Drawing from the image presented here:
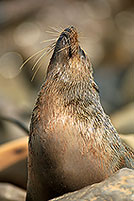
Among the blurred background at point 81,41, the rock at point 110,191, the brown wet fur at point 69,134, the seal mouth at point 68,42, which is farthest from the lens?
the blurred background at point 81,41

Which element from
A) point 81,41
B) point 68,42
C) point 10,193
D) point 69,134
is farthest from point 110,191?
point 81,41

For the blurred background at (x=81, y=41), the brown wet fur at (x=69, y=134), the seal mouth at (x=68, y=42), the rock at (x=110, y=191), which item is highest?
the blurred background at (x=81, y=41)

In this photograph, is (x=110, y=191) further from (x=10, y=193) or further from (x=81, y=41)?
(x=81, y=41)

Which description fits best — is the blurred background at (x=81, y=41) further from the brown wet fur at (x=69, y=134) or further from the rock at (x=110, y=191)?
the rock at (x=110, y=191)

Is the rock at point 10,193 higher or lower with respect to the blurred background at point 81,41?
lower

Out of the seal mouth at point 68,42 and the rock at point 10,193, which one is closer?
the seal mouth at point 68,42

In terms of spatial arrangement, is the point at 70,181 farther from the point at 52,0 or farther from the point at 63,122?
the point at 52,0

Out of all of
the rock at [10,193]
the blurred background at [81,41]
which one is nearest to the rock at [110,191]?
the rock at [10,193]
